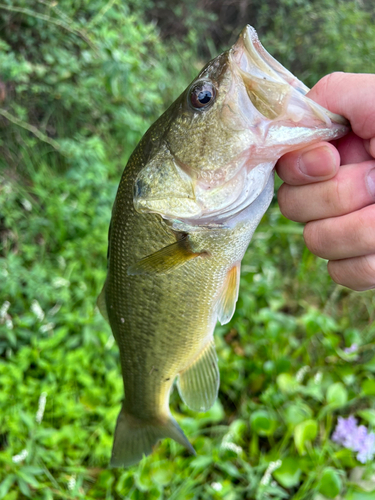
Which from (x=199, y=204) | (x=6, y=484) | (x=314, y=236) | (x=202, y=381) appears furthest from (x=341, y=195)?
(x=6, y=484)

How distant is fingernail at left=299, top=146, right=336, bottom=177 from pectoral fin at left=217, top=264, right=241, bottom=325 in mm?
318

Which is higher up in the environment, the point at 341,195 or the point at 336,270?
the point at 341,195

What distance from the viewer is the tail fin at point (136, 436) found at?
1326 millimetres

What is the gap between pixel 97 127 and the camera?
272 cm

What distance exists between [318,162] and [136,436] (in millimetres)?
1133

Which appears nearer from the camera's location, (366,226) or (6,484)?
(366,226)

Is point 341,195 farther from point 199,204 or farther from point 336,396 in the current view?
point 336,396

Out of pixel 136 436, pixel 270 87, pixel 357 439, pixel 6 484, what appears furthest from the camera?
pixel 357 439

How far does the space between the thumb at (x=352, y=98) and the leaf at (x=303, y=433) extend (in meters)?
1.40

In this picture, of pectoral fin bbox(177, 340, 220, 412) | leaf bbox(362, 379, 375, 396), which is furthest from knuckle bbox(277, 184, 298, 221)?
leaf bbox(362, 379, 375, 396)

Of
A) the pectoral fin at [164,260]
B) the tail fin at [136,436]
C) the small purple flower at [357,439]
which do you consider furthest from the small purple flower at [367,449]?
the pectoral fin at [164,260]

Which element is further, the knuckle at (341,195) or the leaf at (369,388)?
the leaf at (369,388)

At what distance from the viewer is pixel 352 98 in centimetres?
86

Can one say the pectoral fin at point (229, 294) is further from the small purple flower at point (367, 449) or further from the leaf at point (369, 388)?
the leaf at point (369, 388)
